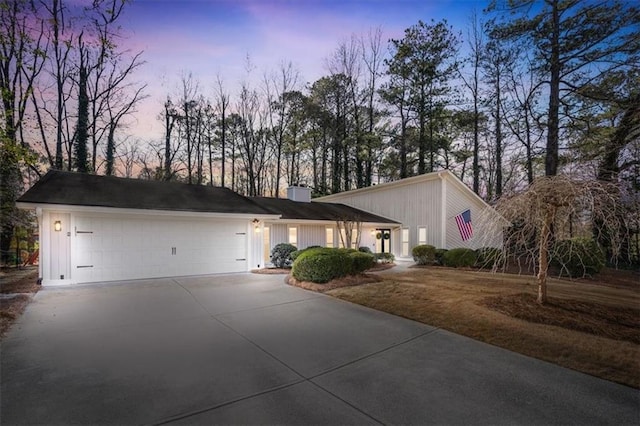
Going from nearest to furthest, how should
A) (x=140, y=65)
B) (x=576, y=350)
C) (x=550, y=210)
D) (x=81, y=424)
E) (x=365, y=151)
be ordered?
(x=81, y=424) < (x=576, y=350) < (x=550, y=210) < (x=140, y=65) < (x=365, y=151)

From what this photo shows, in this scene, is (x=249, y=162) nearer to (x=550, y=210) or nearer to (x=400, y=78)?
(x=400, y=78)

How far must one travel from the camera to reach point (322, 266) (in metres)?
8.45

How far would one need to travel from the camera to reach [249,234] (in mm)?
11562

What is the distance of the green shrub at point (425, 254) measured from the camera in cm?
1425

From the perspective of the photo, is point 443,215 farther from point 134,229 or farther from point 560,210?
point 134,229

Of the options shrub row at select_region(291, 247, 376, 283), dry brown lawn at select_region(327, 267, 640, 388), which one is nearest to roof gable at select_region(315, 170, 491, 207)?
dry brown lawn at select_region(327, 267, 640, 388)

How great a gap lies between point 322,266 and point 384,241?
31.4 ft

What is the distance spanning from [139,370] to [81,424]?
38.7 inches

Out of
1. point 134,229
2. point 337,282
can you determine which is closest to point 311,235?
point 337,282

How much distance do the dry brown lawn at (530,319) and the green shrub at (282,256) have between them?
487cm

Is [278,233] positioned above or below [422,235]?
above

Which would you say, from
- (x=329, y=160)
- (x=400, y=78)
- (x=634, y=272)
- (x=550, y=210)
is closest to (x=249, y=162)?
(x=329, y=160)

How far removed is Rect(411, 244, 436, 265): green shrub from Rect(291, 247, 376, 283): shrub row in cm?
624

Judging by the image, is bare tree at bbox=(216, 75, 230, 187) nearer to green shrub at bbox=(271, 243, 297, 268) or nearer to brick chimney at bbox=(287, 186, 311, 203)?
brick chimney at bbox=(287, 186, 311, 203)
